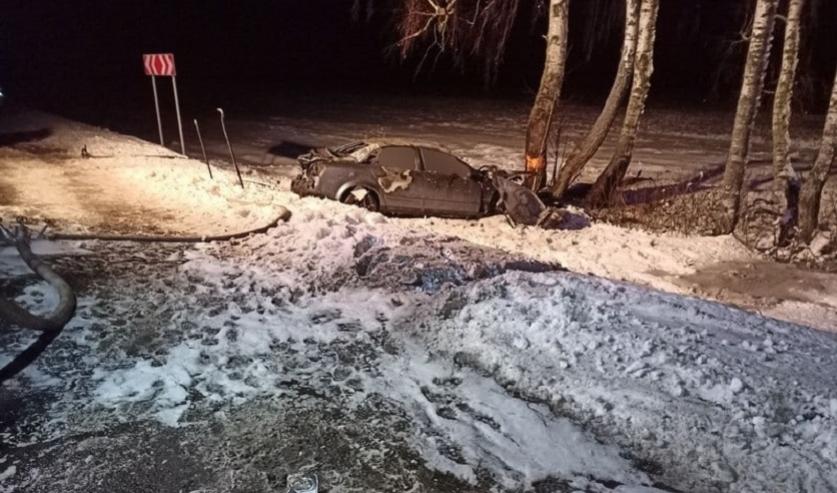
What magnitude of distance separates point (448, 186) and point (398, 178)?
1.02 m

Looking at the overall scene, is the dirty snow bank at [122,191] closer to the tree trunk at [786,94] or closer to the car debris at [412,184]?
the car debris at [412,184]

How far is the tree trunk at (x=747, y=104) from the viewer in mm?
12469

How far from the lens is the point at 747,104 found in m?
13.3

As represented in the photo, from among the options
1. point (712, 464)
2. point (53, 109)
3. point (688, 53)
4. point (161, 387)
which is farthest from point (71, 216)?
point (688, 53)

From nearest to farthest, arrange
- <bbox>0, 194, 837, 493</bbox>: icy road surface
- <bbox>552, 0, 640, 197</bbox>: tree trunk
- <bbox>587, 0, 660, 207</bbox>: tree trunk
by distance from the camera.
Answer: <bbox>0, 194, 837, 493</bbox>: icy road surface
<bbox>587, 0, 660, 207</bbox>: tree trunk
<bbox>552, 0, 640, 197</bbox>: tree trunk

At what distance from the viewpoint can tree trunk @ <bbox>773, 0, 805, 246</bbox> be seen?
1292 cm

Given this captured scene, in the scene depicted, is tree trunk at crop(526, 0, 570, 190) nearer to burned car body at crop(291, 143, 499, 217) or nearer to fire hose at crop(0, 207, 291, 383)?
burned car body at crop(291, 143, 499, 217)

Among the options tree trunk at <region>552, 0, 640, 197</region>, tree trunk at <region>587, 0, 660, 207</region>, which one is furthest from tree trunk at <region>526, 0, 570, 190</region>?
tree trunk at <region>587, 0, 660, 207</region>

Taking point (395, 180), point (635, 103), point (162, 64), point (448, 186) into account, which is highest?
point (162, 64)

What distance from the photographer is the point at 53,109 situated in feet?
87.6

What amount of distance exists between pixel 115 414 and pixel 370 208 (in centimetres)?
759

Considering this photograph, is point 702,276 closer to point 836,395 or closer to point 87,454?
point 836,395

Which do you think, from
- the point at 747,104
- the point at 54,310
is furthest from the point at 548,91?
the point at 54,310

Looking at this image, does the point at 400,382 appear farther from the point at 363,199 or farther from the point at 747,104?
the point at 747,104
